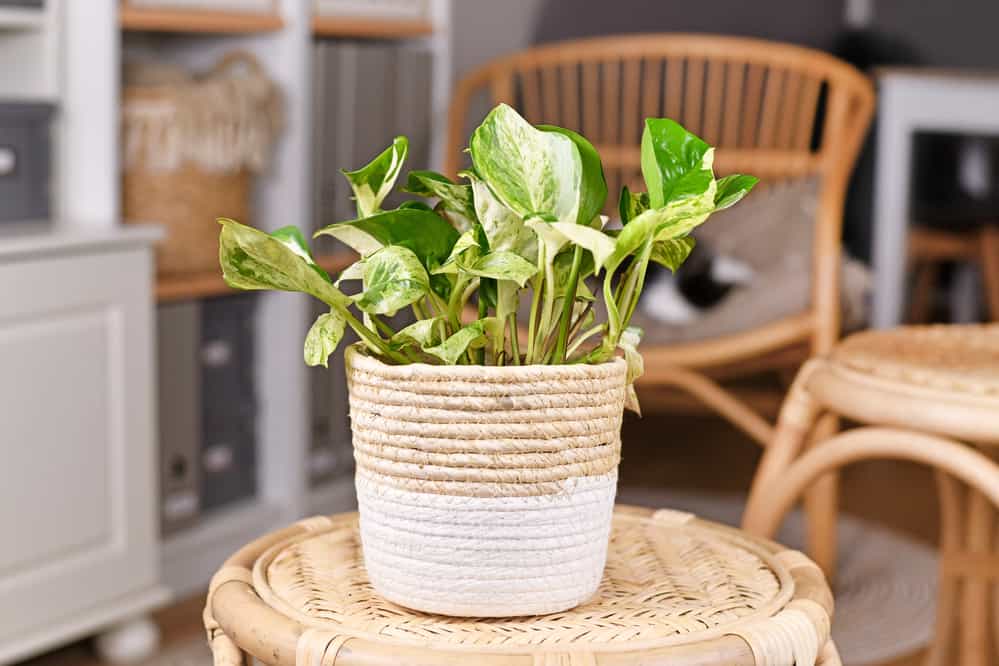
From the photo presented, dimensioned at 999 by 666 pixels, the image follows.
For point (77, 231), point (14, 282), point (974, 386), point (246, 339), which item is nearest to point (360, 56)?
point (246, 339)

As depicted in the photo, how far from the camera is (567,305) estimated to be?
719mm

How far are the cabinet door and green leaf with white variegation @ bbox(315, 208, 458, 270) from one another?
917 millimetres

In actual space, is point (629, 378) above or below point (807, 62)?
below

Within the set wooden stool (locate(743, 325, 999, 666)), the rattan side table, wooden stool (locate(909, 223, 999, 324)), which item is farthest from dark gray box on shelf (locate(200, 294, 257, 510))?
wooden stool (locate(909, 223, 999, 324))

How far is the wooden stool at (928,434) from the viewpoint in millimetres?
978

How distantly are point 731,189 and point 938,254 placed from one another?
244 cm

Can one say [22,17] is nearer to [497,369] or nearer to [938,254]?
[497,369]

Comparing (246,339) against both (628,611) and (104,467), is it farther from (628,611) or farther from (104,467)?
(628,611)

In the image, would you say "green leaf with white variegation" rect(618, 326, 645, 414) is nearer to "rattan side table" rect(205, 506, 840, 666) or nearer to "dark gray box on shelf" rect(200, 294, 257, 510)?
"rattan side table" rect(205, 506, 840, 666)

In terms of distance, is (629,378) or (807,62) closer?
(629,378)

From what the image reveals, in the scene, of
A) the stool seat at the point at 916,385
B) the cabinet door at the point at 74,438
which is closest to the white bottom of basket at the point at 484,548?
the stool seat at the point at 916,385

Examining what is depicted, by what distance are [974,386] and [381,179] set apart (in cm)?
50

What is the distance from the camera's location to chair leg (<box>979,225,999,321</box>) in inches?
114

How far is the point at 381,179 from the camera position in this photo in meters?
0.77
